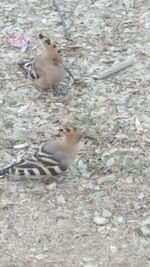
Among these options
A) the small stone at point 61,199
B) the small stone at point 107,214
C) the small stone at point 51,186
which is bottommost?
the small stone at point 107,214

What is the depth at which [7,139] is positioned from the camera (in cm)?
565

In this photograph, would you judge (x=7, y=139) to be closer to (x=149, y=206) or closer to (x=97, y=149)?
(x=97, y=149)

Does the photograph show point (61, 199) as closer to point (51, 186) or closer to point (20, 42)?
point (51, 186)

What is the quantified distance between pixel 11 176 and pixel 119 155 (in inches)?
33.0

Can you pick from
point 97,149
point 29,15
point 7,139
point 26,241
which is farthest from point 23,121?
point 29,15

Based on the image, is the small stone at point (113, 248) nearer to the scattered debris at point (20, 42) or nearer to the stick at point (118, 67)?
the stick at point (118, 67)

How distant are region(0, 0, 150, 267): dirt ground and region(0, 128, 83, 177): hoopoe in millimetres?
135

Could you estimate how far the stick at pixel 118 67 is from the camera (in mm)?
6406

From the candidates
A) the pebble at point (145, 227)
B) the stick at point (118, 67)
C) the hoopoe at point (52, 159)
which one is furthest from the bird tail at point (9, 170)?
the stick at point (118, 67)

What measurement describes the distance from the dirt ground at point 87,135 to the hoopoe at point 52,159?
0.13 meters

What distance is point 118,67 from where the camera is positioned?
646 cm

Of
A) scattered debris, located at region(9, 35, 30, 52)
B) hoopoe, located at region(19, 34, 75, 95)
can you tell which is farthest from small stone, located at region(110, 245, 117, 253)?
scattered debris, located at region(9, 35, 30, 52)

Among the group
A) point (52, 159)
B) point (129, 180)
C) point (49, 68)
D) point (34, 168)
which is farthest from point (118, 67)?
point (34, 168)

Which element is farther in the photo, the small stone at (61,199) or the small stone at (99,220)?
the small stone at (61,199)
